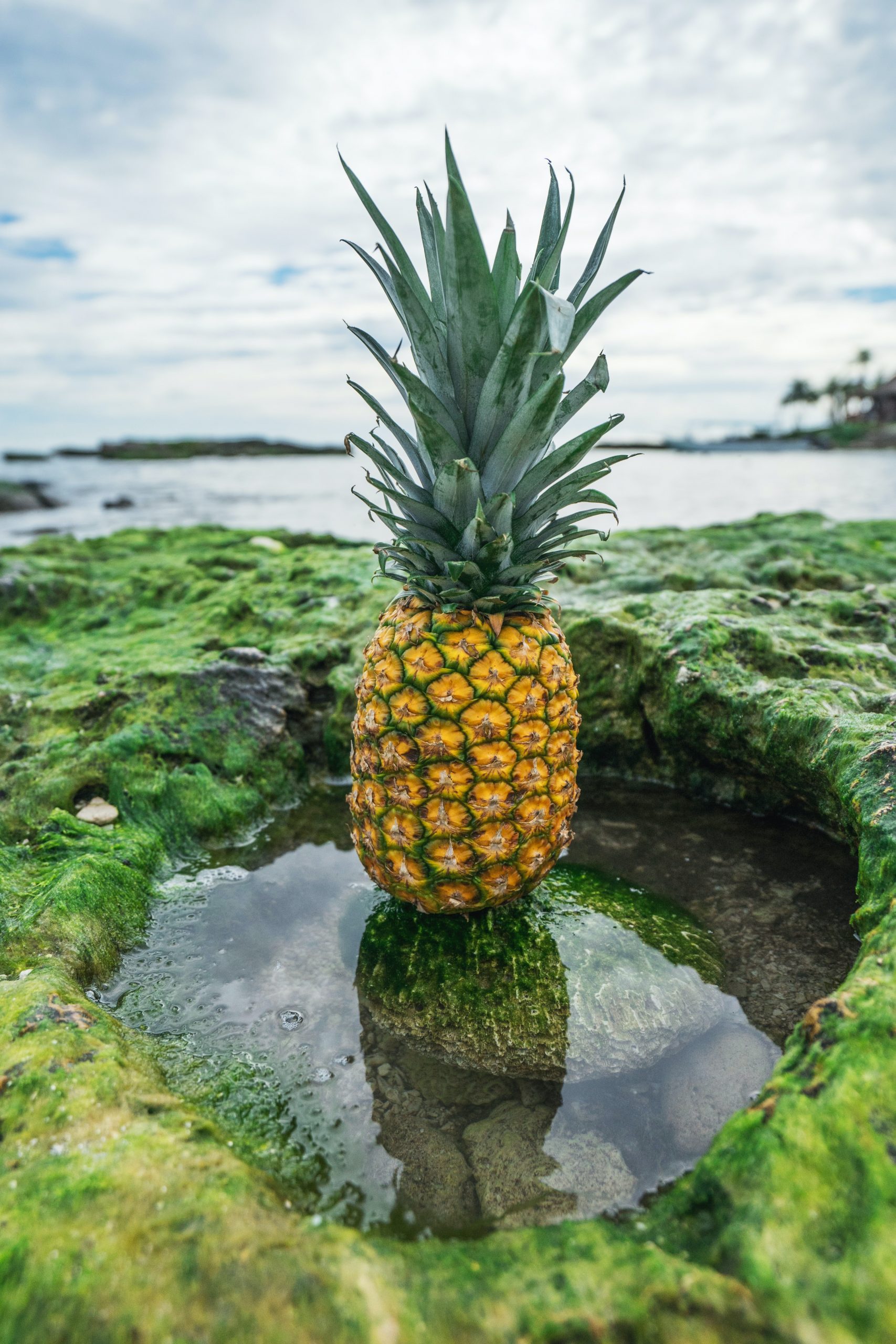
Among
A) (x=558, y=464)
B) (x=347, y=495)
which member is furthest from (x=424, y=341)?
(x=347, y=495)

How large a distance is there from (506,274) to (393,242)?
44 cm

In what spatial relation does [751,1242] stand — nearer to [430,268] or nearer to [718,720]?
[718,720]

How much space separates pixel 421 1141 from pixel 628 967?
112cm

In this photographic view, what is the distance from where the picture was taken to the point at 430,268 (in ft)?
9.66

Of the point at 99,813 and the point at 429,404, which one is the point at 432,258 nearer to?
the point at 429,404

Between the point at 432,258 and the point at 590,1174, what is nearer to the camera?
the point at 590,1174

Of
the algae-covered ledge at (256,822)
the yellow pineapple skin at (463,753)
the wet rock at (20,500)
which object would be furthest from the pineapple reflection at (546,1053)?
the wet rock at (20,500)

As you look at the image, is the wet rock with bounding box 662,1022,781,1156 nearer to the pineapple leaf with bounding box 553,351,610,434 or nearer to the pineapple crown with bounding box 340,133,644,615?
the pineapple crown with bounding box 340,133,644,615

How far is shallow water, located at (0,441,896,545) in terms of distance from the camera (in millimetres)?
15938

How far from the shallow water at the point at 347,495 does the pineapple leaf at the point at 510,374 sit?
2333 mm

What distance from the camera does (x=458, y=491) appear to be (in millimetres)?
2809

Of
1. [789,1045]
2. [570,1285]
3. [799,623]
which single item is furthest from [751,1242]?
[799,623]

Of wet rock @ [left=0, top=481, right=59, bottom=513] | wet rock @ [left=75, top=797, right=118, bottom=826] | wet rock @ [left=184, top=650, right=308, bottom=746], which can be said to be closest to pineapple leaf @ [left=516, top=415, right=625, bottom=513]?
wet rock @ [left=184, top=650, right=308, bottom=746]

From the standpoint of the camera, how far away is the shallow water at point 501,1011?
89.0 inches
